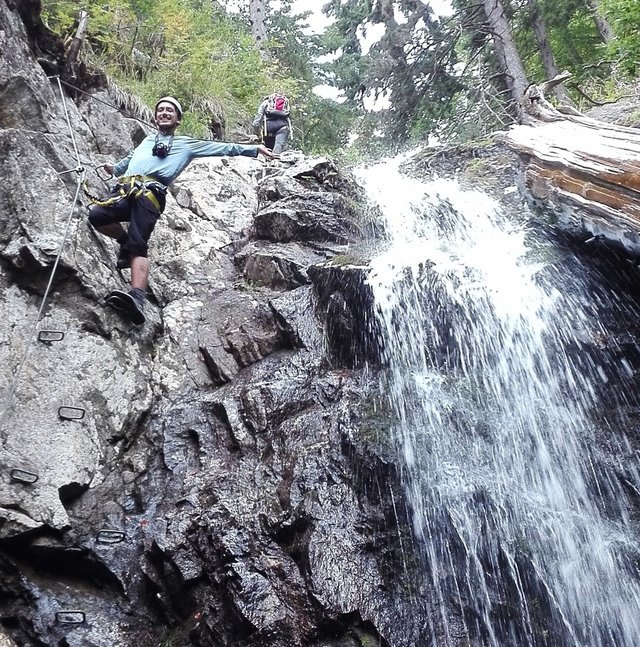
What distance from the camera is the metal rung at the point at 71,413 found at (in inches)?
186

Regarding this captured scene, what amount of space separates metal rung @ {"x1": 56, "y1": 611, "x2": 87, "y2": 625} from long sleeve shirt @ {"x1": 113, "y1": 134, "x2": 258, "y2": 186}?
386 cm

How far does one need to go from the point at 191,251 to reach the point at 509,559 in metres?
5.33

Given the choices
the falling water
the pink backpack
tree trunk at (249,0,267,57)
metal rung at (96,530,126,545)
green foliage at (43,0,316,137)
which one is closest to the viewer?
the falling water

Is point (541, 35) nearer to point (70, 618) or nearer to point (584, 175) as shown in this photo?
point (584, 175)

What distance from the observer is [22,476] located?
13.7 ft

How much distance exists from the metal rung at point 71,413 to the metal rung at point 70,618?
61.4 inches

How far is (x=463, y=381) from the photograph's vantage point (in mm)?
5133

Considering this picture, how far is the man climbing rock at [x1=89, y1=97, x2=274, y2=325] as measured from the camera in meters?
5.37

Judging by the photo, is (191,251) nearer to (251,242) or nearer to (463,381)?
(251,242)

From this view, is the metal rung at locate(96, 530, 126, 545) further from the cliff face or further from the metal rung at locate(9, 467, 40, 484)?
the metal rung at locate(9, 467, 40, 484)

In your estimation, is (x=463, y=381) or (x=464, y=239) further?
(x=464, y=239)

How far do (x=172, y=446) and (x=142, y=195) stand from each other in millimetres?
2446

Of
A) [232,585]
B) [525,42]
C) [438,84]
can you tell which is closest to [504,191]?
[232,585]

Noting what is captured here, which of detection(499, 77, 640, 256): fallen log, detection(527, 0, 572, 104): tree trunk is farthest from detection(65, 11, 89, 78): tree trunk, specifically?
detection(527, 0, 572, 104): tree trunk
